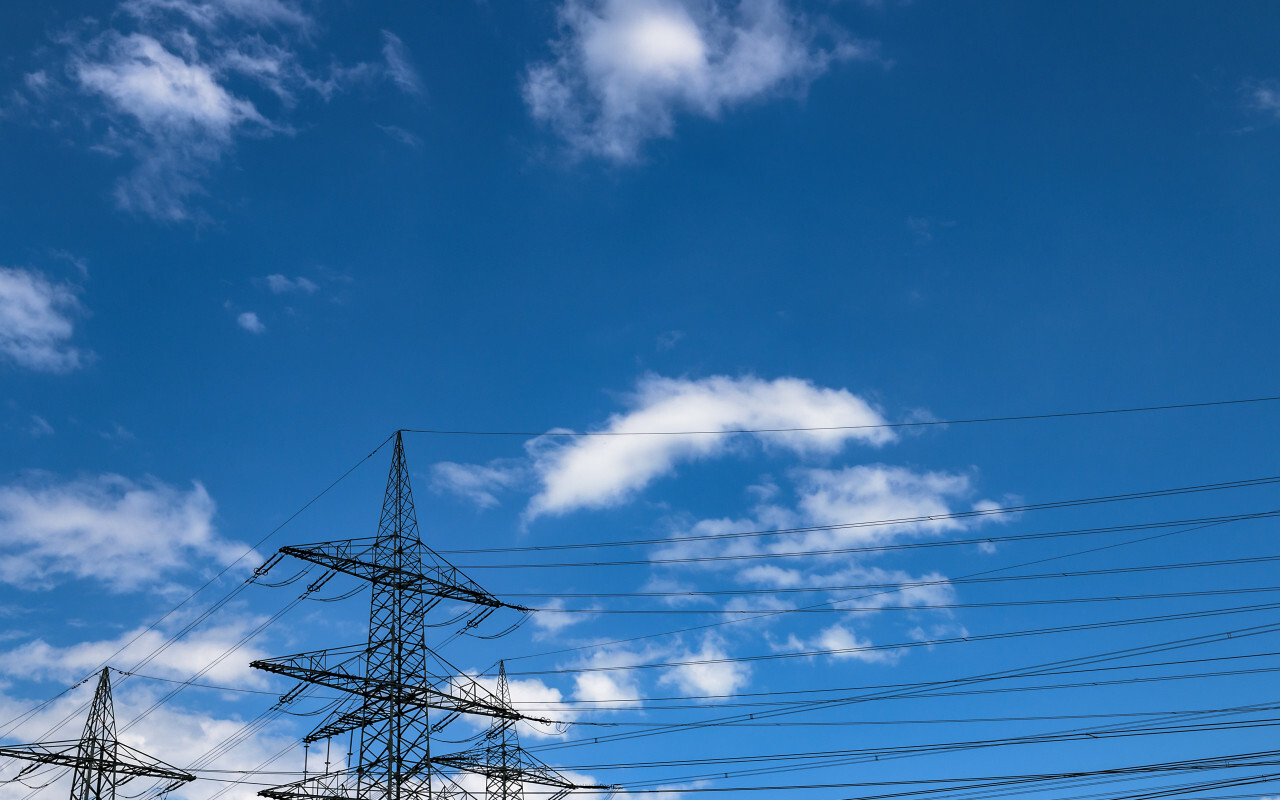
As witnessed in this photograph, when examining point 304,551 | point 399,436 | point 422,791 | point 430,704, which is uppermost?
point 399,436

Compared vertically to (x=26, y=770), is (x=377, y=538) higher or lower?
higher

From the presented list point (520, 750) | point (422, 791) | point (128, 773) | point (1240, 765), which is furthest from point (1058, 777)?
point (128, 773)

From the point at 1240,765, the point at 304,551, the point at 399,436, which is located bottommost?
the point at 1240,765

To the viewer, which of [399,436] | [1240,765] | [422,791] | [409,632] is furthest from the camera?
[399,436]

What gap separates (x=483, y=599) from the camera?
1544 inches

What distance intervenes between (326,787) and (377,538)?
28.4 ft

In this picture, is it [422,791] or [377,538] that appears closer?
[422,791]

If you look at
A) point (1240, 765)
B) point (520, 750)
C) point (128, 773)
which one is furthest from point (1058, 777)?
point (128, 773)

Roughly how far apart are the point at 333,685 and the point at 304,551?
15.2ft

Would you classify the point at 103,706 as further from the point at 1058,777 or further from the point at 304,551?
the point at 1058,777

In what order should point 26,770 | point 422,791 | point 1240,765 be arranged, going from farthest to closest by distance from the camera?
point 26,770, point 422,791, point 1240,765

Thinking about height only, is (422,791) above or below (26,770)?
below

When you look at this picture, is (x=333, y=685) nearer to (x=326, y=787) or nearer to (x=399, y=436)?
(x=326, y=787)

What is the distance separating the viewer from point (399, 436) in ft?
137
